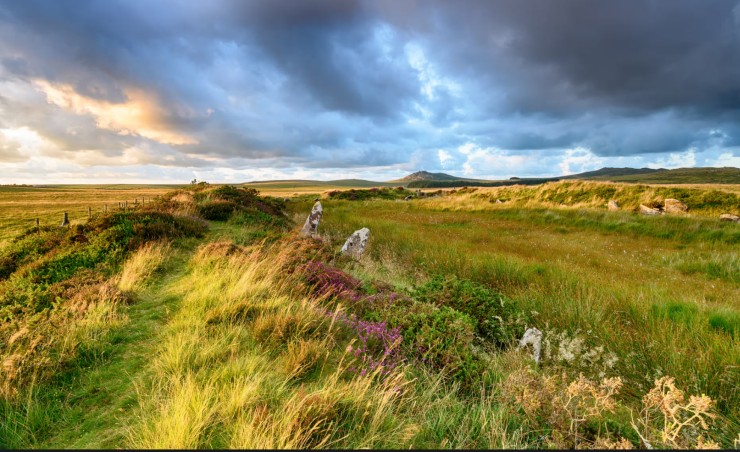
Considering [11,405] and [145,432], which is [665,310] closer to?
[145,432]

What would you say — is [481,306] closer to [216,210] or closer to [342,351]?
[342,351]

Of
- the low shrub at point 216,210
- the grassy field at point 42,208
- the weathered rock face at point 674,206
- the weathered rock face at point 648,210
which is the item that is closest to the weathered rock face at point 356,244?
the low shrub at point 216,210

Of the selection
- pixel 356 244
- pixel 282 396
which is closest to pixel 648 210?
pixel 356 244

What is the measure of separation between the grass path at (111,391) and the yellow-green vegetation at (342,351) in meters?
0.02

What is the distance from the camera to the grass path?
8.82 ft

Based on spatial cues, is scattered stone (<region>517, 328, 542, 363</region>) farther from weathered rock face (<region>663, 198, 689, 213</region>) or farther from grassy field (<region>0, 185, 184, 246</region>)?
weathered rock face (<region>663, 198, 689, 213</region>)

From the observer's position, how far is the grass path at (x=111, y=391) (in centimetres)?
269

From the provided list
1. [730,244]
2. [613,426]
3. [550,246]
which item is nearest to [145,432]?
[613,426]

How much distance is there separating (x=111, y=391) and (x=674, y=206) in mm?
27612

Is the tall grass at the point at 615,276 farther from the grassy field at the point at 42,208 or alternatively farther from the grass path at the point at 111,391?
the grassy field at the point at 42,208

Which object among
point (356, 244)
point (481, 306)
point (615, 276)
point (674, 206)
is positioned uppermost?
point (674, 206)

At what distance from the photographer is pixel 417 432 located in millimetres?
2584

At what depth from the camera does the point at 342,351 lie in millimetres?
4047

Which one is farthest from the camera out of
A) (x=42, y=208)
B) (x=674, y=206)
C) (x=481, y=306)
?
(x=42, y=208)
